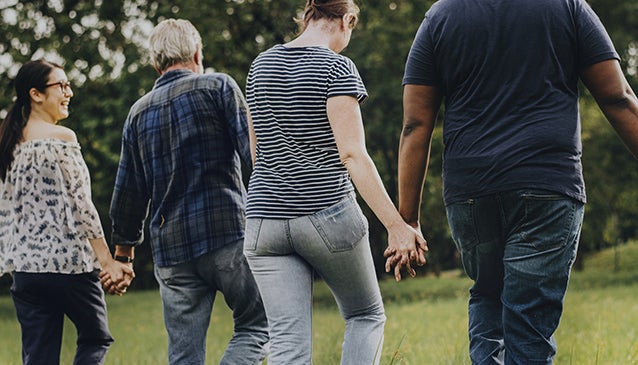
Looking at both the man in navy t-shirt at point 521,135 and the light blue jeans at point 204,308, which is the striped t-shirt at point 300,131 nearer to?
the man in navy t-shirt at point 521,135

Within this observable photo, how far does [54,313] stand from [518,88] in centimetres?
267

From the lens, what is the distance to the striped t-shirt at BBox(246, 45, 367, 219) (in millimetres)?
3428

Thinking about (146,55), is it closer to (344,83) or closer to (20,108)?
(20,108)

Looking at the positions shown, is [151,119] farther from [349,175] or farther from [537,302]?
[537,302]

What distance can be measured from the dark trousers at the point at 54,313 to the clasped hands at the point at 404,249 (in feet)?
6.30

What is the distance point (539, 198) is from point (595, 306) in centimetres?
1034

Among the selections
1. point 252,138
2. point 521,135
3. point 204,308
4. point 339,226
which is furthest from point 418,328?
point 521,135

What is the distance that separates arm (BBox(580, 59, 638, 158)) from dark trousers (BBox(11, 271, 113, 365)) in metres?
2.66

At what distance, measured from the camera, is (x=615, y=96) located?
3.31 meters

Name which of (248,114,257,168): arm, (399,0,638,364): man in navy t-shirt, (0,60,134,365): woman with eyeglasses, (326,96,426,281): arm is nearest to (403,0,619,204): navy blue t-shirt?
(399,0,638,364): man in navy t-shirt

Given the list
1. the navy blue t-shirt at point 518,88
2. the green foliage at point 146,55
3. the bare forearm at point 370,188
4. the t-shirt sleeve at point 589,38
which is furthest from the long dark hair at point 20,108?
the green foliage at point 146,55

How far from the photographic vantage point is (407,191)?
3492 millimetres

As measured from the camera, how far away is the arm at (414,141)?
3.41 m

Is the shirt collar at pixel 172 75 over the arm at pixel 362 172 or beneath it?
over
